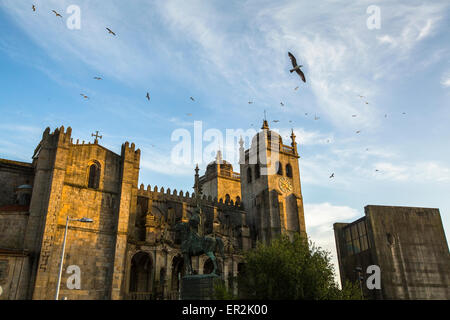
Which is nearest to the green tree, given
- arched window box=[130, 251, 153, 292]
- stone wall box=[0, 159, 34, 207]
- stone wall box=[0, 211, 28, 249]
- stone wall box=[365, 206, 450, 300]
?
arched window box=[130, 251, 153, 292]

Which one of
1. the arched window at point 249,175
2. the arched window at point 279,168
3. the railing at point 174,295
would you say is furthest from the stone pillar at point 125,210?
the arched window at point 279,168

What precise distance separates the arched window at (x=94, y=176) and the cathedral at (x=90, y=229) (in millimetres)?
99

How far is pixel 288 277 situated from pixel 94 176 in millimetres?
23510

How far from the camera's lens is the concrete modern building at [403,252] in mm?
42562

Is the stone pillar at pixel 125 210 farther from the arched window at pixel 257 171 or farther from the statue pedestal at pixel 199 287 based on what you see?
the arched window at pixel 257 171

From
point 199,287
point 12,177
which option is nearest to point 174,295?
point 199,287

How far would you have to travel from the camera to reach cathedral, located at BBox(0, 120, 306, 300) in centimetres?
3159

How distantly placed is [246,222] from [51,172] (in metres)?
30.2

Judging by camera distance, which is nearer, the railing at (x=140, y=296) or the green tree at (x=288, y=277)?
the green tree at (x=288, y=277)

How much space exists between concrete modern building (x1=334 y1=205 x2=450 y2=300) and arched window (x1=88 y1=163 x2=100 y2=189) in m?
30.7

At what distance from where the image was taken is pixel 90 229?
35438 millimetres
